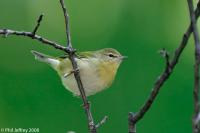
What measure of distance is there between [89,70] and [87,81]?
78mm

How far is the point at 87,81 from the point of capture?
6.49 feet

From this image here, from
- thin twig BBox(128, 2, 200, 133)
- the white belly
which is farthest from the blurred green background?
thin twig BBox(128, 2, 200, 133)

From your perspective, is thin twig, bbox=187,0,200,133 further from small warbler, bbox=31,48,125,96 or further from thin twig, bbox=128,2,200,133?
small warbler, bbox=31,48,125,96

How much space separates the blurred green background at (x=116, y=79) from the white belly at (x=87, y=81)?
17.9 inches

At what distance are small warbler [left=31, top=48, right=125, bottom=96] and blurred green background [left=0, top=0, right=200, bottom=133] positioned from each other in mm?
283

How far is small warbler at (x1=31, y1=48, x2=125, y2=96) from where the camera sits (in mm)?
1967

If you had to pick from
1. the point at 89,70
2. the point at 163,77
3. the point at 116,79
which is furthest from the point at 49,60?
the point at 163,77

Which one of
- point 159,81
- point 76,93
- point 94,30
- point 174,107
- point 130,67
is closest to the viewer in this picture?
point 159,81

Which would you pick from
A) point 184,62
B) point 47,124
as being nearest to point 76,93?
point 47,124

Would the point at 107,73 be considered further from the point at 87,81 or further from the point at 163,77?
the point at 163,77

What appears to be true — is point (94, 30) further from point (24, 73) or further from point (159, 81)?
point (159, 81)

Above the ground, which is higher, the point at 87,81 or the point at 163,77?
the point at 87,81

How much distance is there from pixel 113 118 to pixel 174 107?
321 millimetres

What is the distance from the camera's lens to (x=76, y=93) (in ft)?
6.49
